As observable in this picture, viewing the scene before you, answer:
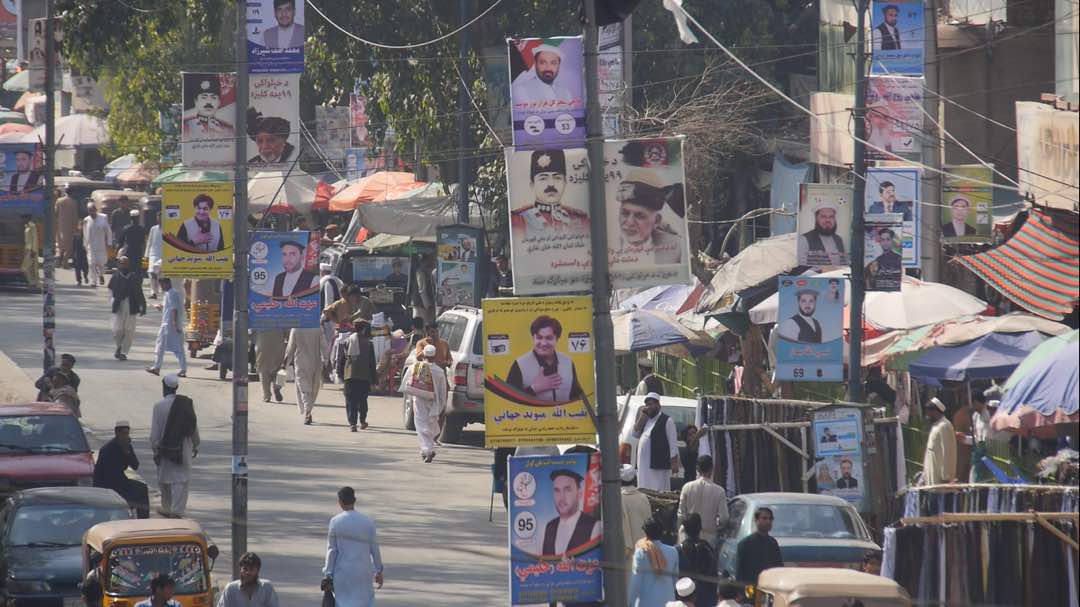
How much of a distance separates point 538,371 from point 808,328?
9331 millimetres

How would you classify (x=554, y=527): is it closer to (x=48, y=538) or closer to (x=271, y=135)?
(x=48, y=538)

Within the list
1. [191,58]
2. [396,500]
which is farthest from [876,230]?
[191,58]

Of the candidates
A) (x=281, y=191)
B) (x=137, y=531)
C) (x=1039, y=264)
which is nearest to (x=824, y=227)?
(x=1039, y=264)

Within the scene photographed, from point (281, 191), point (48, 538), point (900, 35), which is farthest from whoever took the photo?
point (281, 191)

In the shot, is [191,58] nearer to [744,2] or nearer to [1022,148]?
[744,2]

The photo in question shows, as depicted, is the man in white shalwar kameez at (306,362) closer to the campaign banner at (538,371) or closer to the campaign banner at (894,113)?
the campaign banner at (894,113)

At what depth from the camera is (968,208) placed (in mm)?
25906

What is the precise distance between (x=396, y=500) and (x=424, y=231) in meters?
13.4

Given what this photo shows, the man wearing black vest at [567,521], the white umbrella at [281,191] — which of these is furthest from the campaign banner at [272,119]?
the white umbrella at [281,191]

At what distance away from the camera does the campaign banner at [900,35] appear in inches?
977

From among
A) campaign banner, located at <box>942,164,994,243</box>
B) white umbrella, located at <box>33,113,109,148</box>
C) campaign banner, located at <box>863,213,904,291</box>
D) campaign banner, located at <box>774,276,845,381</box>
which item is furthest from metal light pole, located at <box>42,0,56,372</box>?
white umbrella, located at <box>33,113,109,148</box>

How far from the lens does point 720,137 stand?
101ft

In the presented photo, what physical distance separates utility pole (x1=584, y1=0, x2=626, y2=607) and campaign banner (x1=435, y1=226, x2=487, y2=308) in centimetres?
1763

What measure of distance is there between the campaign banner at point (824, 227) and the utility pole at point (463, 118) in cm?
983
